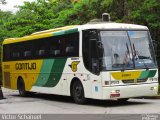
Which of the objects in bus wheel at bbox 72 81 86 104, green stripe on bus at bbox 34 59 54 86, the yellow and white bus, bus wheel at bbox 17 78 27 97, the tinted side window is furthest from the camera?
bus wheel at bbox 17 78 27 97

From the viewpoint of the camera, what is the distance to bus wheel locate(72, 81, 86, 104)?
57.6 ft

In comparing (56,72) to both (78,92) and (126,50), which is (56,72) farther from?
(126,50)

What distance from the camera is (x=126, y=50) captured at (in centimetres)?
1670

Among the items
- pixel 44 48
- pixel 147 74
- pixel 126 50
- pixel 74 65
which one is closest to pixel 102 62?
pixel 126 50

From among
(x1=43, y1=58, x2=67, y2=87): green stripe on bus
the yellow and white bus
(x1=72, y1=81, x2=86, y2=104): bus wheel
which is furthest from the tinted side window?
(x1=72, y1=81, x2=86, y2=104): bus wheel

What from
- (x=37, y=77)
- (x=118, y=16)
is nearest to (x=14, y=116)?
(x=37, y=77)

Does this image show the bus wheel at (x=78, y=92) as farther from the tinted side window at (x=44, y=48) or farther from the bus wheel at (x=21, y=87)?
the bus wheel at (x=21, y=87)

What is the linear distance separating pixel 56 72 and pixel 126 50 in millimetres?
4091

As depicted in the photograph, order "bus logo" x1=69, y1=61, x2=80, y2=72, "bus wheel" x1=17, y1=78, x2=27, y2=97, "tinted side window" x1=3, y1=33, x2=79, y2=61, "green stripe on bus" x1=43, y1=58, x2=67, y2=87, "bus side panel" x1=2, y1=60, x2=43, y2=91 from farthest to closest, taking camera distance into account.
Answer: "bus wheel" x1=17, y1=78, x2=27, y2=97 < "bus side panel" x1=2, y1=60, x2=43, y2=91 < "green stripe on bus" x1=43, y1=58, x2=67, y2=87 < "tinted side window" x1=3, y1=33, x2=79, y2=61 < "bus logo" x1=69, y1=61, x2=80, y2=72

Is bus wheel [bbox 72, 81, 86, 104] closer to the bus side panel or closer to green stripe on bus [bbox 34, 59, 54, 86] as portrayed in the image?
green stripe on bus [bbox 34, 59, 54, 86]

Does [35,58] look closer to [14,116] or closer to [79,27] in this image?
[79,27]

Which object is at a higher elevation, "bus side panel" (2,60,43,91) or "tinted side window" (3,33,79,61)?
"tinted side window" (3,33,79,61)

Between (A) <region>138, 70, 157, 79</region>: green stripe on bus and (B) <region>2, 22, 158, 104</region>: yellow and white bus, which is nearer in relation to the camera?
(B) <region>2, 22, 158, 104</region>: yellow and white bus

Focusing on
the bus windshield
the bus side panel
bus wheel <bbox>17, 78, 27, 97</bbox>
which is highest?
the bus windshield
